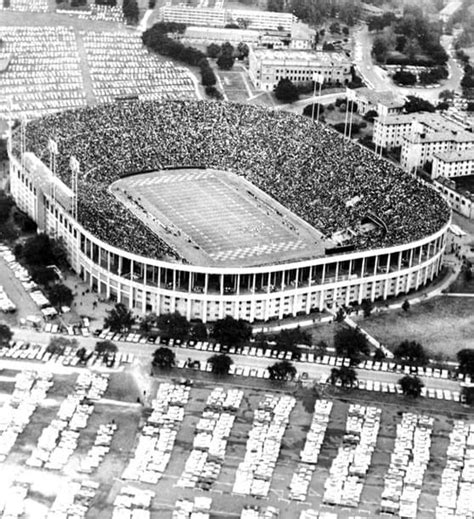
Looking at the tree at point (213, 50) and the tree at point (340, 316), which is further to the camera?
the tree at point (213, 50)

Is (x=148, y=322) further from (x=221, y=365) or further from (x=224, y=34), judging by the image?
(x=224, y=34)

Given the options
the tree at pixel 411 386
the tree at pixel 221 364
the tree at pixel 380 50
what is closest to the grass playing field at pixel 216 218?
the tree at pixel 221 364

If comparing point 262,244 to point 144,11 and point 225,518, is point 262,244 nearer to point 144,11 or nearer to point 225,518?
point 225,518

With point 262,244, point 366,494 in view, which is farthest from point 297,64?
point 366,494

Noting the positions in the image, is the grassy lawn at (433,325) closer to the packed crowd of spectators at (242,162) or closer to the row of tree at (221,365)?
the packed crowd of spectators at (242,162)

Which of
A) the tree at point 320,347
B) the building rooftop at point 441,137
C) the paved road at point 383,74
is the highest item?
the building rooftop at point 441,137

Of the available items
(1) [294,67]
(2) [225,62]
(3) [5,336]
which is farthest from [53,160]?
(2) [225,62]

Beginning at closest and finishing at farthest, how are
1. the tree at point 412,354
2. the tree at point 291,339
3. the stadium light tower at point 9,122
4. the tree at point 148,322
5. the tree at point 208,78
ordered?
1. the tree at point 412,354
2. the tree at point 291,339
3. the tree at point 148,322
4. the stadium light tower at point 9,122
5. the tree at point 208,78
